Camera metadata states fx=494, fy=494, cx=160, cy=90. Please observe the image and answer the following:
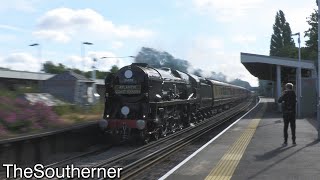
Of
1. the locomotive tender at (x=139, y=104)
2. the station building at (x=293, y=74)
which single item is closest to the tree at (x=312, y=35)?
the station building at (x=293, y=74)

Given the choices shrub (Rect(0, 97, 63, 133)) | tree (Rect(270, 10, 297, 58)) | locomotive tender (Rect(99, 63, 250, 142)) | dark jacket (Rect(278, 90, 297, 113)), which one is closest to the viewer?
dark jacket (Rect(278, 90, 297, 113))

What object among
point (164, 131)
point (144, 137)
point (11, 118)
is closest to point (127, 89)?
point (144, 137)

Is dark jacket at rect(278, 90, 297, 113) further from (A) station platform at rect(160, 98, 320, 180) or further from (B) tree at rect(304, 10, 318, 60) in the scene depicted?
(B) tree at rect(304, 10, 318, 60)

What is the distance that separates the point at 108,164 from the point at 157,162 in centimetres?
134

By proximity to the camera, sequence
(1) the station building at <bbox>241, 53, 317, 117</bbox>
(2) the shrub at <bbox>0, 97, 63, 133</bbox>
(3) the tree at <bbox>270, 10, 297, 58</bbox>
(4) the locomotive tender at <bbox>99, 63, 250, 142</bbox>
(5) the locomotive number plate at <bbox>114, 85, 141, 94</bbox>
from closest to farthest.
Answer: (4) the locomotive tender at <bbox>99, 63, 250, 142</bbox>, (5) the locomotive number plate at <bbox>114, 85, 141, 94</bbox>, (2) the shrub at <bbox>0, 97, 63, 133</bbox>, (1) the station building at <bbox>241, 53, 317, 117</bbox>, (3) the tree at <bbox>270, 10, 297, 58</bbox>

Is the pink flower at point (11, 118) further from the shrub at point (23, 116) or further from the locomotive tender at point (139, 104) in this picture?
the locomotive tender at point (139, 104)

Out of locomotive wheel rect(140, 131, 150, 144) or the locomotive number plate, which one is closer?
locomotive wheel rect(140, 131, 150, 144)

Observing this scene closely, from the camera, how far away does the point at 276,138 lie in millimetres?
17219

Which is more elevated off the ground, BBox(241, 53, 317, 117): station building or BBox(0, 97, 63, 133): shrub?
BBox(241, 53, 317, 117): station building

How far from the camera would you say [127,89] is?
19.0 meters

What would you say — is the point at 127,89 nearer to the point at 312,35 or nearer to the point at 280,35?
the point at 312,35

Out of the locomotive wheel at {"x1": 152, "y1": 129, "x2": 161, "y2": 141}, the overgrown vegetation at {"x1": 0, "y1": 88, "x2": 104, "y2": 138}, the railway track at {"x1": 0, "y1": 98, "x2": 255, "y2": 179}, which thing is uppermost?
the overgrown vegetation at {"x1": 0, "y1": 88, "x2": 104, "y2": 138}

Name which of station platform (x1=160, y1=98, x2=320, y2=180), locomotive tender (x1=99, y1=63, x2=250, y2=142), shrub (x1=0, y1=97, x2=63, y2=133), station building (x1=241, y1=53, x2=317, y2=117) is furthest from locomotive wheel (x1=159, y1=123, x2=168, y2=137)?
station building (x1=241, y1=53, x2=317, y2=117)

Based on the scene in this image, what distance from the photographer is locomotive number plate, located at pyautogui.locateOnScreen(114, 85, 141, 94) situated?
18.9m
